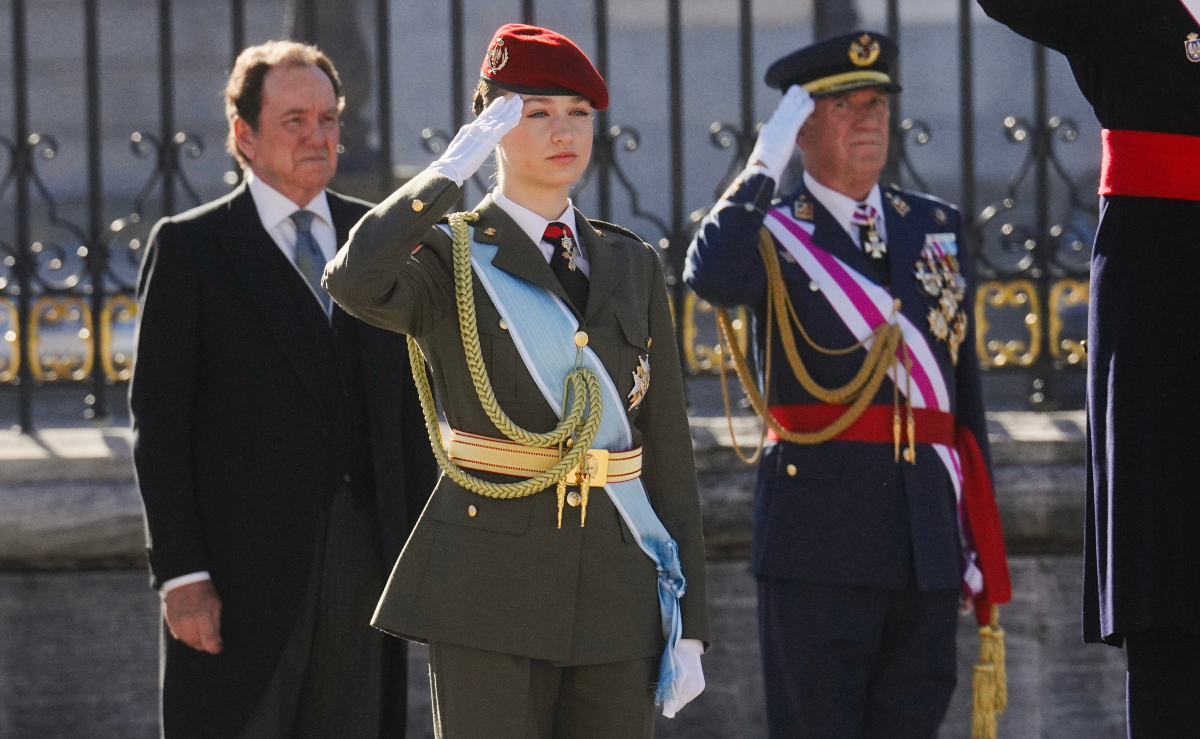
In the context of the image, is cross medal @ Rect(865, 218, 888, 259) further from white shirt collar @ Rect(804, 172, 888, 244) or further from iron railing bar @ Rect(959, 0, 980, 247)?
iron railing bar @ Rect(959, 0, 980, 247)

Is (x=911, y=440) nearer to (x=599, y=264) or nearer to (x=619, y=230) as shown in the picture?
(x=619, y=230)

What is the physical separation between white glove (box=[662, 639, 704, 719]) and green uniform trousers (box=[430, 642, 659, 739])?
1.6 inches

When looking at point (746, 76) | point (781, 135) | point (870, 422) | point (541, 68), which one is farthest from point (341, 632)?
point (746, 76)

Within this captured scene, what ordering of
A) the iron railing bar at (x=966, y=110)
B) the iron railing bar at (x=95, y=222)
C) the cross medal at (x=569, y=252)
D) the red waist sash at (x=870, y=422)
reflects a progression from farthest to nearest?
the iron railing bar at (x=966, y=110)
the iron railing bar at (x=95, y=222)
the red waist sash at (x=870, y=422)
the cross medal at (x=569, y=252)

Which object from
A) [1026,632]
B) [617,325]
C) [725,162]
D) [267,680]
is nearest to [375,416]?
[267,680]

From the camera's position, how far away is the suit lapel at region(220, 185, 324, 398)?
3342 mm

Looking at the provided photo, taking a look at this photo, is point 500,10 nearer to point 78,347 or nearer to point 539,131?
point 78,347

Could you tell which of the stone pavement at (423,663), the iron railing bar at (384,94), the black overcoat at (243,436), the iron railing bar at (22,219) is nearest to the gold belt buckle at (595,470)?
the black overcoat at (243,436)

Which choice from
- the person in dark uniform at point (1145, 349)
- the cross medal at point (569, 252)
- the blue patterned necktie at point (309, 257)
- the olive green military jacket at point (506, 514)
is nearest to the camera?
the person in dark uniform at point (1145, 349)

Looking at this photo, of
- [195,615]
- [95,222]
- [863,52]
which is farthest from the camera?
[95,222]

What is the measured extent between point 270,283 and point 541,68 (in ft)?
3.27

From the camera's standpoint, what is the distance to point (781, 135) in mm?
3592

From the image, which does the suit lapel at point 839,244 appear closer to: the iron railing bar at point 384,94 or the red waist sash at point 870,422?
the red waist sash at point 870,422

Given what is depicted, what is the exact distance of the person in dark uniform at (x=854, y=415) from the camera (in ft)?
11.3
